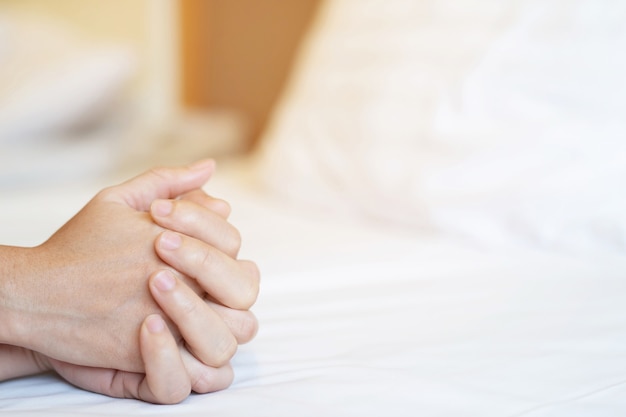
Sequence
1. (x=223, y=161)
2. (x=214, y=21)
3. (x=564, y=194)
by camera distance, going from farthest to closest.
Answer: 1. (x=214, y=21)
2. (x=223, y=161)
3. (x=564, y=194)

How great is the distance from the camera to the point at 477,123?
0.78 meters

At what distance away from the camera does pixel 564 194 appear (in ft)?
2.30

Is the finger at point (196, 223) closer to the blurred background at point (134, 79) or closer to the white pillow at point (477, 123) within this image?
the white pillow at point (477, 123)

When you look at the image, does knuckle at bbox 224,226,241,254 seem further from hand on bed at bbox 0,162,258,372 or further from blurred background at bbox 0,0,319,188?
blurred background at bbox 0,0,319,188

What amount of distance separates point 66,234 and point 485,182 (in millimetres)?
476

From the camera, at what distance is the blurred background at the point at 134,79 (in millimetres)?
1621

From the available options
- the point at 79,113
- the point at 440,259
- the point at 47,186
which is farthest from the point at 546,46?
the point at 79,113

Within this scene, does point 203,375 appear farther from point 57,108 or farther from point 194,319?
point 57,108

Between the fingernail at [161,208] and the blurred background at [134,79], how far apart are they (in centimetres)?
116

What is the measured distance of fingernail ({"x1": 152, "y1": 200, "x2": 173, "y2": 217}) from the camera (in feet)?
1.48

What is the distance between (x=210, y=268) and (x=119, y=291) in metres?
0.06

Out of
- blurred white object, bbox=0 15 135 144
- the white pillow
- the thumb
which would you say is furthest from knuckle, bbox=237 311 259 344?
blurred white object, bbox=0 15 135 144

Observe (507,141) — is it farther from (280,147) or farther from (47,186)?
(47,186)

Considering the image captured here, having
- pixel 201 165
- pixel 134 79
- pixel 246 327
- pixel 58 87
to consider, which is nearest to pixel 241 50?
pixel 134 79
